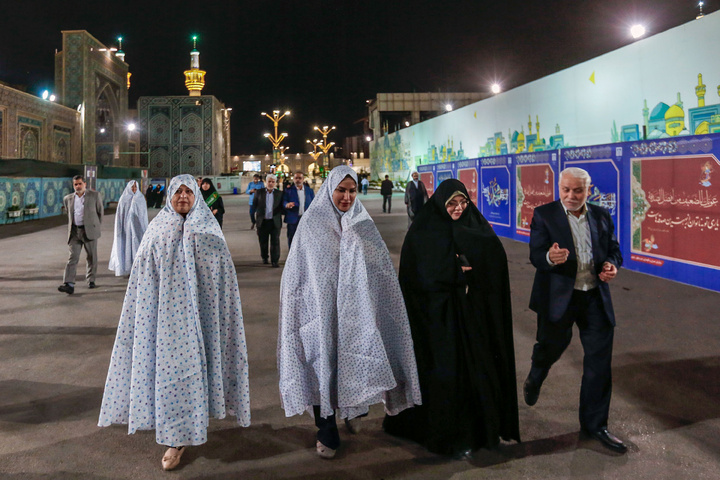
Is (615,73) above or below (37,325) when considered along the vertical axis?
above

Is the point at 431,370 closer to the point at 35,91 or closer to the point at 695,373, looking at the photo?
the point at 695,373

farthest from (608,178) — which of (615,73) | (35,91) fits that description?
(35,91)

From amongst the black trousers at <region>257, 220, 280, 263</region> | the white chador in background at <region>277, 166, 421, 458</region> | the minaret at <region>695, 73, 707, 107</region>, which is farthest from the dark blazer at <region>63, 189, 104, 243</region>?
the minaret at <region>695, 73, 707, 107</region>

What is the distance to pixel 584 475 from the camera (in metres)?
2.88

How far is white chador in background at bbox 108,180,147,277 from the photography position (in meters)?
9.12

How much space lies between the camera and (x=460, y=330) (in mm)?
3074

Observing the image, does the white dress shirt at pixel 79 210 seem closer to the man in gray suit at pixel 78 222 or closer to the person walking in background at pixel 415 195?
the man in gray suit at pixel 78 222

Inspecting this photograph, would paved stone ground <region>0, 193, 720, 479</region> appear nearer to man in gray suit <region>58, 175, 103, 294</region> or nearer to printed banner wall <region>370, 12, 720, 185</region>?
man in gray suit <region>58, 175, 103, 294</region>

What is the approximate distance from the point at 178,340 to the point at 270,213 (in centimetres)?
689

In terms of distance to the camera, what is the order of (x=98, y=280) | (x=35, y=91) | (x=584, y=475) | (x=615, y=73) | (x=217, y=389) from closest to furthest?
(x=584, y=475)
(x=217, y=389)
(x=98, y=280)
(x=615, y=73)
(x=35, y=91)

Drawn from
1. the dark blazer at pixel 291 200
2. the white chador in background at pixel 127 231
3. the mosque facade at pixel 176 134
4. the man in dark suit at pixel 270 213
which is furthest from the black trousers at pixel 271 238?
the mosque facade at pixel 176 134

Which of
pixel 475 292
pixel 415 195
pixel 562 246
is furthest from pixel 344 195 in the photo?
pixel 415 195

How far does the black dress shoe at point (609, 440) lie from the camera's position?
312 cm

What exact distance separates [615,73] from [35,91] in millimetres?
55110
